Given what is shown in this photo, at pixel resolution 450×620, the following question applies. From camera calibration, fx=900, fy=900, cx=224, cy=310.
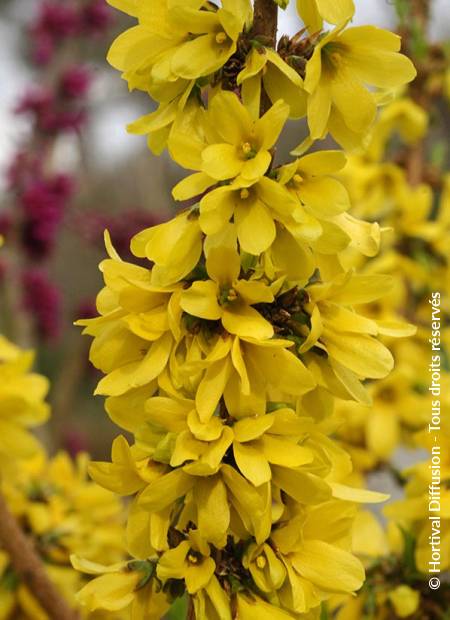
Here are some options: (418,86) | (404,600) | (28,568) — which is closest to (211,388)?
(404,600)

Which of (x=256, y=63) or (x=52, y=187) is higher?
(x=256, y=63)

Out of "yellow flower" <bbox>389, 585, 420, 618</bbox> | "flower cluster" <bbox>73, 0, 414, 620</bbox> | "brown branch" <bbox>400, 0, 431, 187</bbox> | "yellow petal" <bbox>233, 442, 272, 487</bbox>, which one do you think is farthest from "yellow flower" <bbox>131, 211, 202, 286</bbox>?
"brown branch" <bbox>400, 0, 431, 187</bbox>

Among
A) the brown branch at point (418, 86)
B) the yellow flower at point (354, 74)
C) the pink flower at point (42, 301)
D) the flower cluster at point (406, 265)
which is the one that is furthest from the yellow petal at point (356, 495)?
the pink flower at point (42, 301)

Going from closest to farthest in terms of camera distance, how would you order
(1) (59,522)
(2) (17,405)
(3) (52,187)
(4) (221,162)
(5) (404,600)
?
(4) (221,162)
(5) (404,600)
(2) (17,405)
(1) (59,522)
(3) (52,187)

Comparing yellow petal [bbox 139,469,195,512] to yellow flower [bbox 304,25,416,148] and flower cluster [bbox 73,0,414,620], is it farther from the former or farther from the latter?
yellow flower [bbox 304,25,416,148]

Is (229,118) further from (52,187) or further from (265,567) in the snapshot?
(52,187)

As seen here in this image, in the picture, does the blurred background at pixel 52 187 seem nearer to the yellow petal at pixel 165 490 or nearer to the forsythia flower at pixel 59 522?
the forsythia flower at pixel 59 522

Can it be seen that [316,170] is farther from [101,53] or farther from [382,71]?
[101,53]

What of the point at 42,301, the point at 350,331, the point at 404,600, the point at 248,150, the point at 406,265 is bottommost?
the point at 42,301
